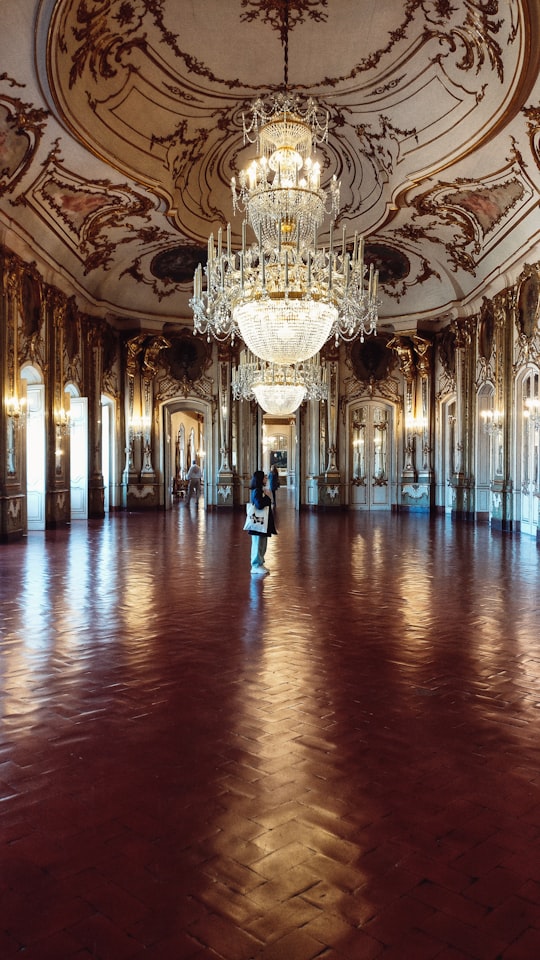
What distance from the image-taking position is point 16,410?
11523 mm

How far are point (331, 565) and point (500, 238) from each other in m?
8.25

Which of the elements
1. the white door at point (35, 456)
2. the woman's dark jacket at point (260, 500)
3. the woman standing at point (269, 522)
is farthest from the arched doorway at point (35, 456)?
the woman's dark jacket at point (260, 500)

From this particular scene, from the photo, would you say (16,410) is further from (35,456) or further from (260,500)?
(260,500)

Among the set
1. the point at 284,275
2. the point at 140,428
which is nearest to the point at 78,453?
the point at 140,428

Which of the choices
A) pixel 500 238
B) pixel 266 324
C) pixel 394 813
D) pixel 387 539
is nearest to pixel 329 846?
pixel 394 813

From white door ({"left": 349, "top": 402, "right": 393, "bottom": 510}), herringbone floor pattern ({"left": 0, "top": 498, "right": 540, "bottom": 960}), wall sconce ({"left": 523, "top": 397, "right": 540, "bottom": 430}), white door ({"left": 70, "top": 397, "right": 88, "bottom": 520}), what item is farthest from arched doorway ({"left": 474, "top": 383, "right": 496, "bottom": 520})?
herringbone floor pattern ({"left": 0, "top": 498, "right": 540, "bottom": 960})

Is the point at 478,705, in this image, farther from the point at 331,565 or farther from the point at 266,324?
the point at 266,324

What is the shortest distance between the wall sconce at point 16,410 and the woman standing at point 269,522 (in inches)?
227

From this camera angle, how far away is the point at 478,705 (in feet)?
12.0

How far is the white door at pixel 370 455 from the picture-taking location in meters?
19.7

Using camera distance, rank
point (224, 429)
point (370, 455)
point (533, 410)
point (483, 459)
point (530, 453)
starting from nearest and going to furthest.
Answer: point (533, 410) < point (530, 453) < point (483, 459) < point (224, 429) < point (370, 455)

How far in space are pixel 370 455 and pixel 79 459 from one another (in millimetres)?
8689

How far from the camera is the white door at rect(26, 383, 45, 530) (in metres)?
13.2

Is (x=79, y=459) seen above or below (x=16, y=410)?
below
